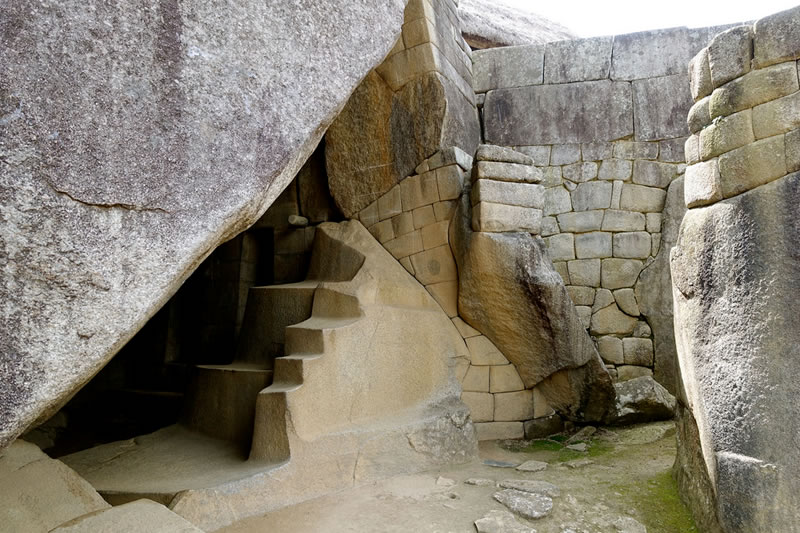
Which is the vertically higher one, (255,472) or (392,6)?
(392,6)

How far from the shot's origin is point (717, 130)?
8.78 feet

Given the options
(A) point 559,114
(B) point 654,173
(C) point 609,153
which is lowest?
(B) point 654,173

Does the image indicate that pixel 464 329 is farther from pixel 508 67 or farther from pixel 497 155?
pixel 508 67

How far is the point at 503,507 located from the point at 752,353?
160cm

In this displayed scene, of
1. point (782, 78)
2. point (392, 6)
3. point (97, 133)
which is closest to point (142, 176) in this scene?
point (97, 133)

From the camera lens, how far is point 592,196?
5.90 meters

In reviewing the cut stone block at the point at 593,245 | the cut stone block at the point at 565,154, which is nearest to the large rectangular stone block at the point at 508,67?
the cut stone block at the point at 565,154

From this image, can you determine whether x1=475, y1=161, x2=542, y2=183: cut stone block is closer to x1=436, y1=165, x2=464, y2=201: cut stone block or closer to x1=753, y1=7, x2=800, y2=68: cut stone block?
x1=436, y1=165, x2=464, y2=201: cut stone block

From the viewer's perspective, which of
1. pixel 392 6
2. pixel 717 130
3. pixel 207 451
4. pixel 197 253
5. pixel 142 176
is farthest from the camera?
pixel 207 451

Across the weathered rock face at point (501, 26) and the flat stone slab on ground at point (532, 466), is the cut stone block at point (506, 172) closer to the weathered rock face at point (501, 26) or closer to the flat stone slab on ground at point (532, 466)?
the flat stone slab on ground at point (532, 466)

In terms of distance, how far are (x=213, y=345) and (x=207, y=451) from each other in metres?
2.42

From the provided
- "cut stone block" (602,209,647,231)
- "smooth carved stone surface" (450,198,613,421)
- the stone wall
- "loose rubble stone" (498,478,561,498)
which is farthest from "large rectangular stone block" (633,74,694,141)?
"loose rubble stone" (498,478,561,498)

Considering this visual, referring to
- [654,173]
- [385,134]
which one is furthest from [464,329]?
[654,173]

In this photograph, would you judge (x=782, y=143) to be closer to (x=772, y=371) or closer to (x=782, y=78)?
(x=782, y=78)
